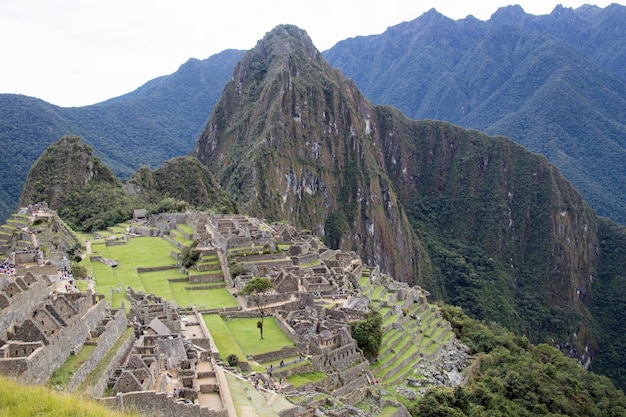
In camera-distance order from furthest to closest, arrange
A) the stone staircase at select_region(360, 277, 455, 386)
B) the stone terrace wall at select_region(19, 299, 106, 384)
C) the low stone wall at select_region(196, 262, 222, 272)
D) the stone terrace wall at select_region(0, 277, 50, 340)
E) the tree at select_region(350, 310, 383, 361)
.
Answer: the low stone wall at select_region(196, 262, 222, 272) < the stone staircase at select_region(360, 277, 455, 386) < the tree at select_region(350, 310, 383, 361) < the stone terrace wall at select_region(0, 277, 50, 340) < the stone terrace wall at select_region(19, 299, 106, 384)

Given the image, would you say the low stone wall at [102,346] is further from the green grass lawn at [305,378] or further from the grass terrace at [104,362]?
the green grass lawn at [305,378]

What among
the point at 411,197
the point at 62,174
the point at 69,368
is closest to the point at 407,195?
the point at 411,197

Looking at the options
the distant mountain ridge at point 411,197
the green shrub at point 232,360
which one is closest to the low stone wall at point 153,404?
the green shrub at point 232,360

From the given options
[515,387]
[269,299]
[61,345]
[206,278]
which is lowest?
[515,387]

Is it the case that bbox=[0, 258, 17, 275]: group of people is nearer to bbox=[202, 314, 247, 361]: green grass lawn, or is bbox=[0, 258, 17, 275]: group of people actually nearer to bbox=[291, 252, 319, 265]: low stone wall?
bbox=[202, 314, 247, 361]: green grass lawn

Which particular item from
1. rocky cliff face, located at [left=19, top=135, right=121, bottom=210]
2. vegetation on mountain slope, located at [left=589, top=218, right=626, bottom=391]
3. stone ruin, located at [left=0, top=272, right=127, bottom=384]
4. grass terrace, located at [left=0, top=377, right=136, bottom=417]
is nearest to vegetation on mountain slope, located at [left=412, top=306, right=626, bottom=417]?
stone ruin, located at [left=0, top=272, right=127, bottom=384]

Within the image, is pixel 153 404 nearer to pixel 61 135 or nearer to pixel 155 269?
pixel 155 269
